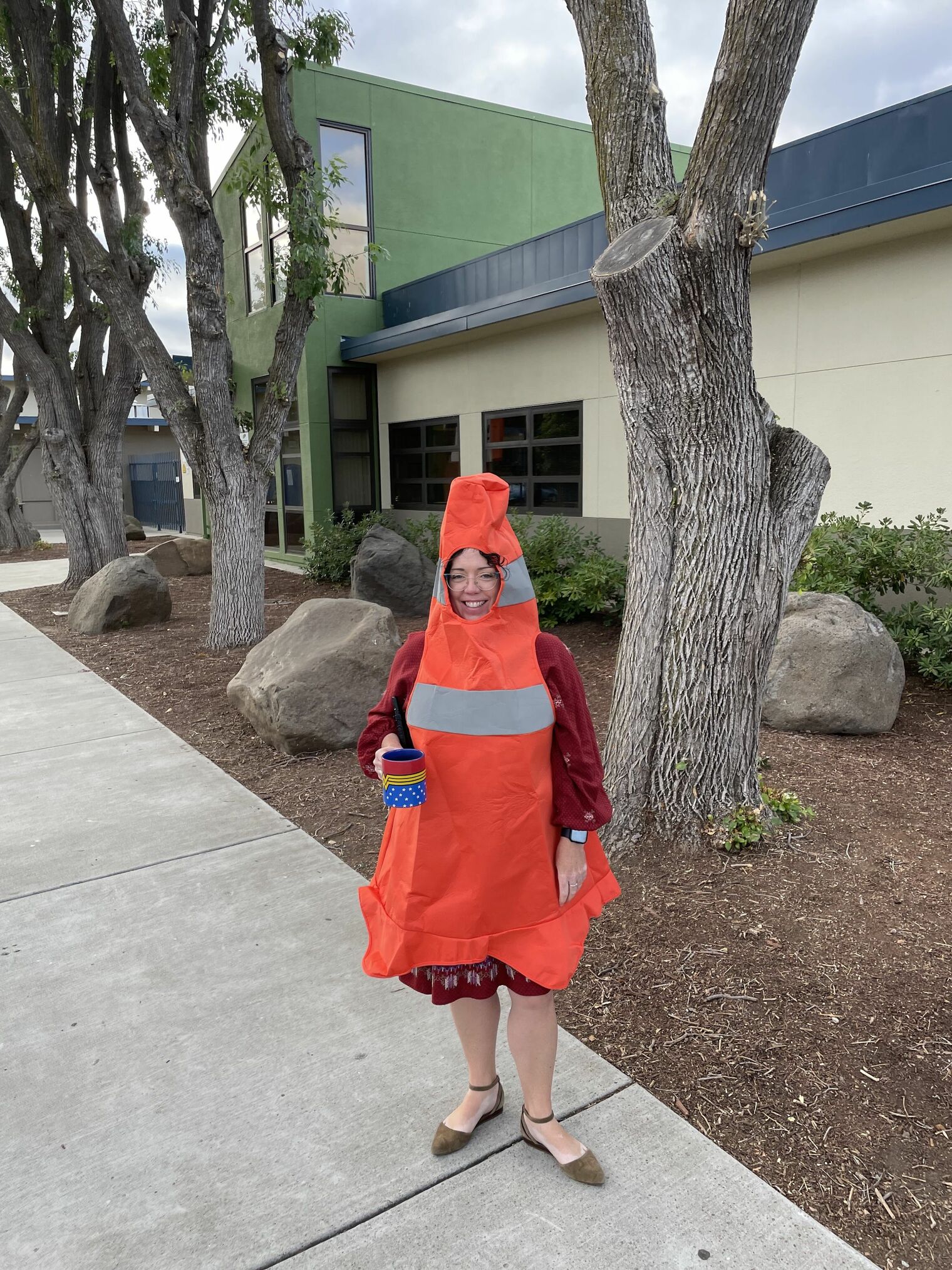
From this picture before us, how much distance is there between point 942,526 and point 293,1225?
6550mm

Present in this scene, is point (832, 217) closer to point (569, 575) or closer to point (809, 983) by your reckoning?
point (569, 575)

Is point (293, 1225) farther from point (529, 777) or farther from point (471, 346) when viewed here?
point (471, 346)

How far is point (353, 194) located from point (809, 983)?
44.5 feet

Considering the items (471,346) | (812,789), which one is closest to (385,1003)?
(812,789)

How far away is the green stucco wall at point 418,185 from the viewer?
1340 centimetres

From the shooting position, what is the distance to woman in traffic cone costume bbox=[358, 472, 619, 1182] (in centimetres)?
206

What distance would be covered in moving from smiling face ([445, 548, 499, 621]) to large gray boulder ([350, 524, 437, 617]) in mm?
7805

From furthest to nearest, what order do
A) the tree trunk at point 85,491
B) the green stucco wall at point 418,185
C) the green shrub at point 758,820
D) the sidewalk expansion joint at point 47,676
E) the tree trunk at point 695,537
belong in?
1. the green stucco wall at point 418,185
2. the tree trunk at point 85,491
3. the sidewalk expansion joint at point 47,676
4. the green shrub at point 758,820
5. the tree trunk at point 695,537

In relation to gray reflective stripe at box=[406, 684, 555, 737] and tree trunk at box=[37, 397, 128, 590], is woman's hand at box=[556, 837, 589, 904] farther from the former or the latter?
tree trunk at box=[37, 397, 128, 590]

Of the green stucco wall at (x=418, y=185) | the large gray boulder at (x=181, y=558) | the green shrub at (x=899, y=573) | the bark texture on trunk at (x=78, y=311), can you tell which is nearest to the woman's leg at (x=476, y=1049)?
the green shrub at (x=899, y=573)

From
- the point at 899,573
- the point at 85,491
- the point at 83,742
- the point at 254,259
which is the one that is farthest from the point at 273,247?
the point at 899,573

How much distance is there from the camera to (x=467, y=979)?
7.06ft

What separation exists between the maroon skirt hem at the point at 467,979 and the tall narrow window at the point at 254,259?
1492cm

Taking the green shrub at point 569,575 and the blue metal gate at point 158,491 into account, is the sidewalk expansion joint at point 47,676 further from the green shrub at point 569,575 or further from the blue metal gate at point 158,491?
the blue metal gate at point 158,491
